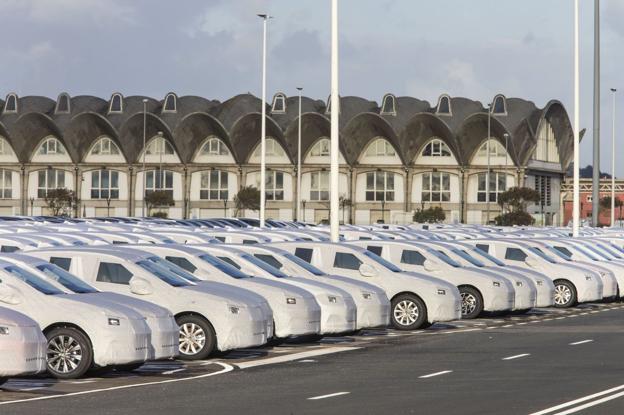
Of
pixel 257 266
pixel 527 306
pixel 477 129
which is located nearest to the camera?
pixel 257 266

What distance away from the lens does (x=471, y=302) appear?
105ft

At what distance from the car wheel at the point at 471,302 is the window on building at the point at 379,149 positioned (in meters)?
101

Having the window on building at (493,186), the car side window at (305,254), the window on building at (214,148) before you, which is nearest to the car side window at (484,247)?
the car side window at (305,254)

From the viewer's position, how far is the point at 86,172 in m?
133

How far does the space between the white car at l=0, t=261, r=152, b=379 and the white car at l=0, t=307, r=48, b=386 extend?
1.44m

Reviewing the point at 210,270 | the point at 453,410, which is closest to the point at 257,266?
the point at 210,270

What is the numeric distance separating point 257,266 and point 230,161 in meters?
108

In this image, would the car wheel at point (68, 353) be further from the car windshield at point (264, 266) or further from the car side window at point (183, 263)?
the car windshield at point (264, 266)

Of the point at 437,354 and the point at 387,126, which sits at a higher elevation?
the point at 387,126

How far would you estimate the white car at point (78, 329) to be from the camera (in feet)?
59.2

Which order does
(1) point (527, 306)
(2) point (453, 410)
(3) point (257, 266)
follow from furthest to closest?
(1) point (527, 306)
(3) point (257, 266)
(2) point (453, 410)

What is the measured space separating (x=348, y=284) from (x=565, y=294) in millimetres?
13369

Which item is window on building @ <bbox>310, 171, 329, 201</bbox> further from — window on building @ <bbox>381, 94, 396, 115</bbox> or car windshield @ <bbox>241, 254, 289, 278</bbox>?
car windshield @ <bbox>241, 254, 289, 278</bbox>

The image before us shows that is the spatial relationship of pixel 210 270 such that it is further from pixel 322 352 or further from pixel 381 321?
pixel 381 321
